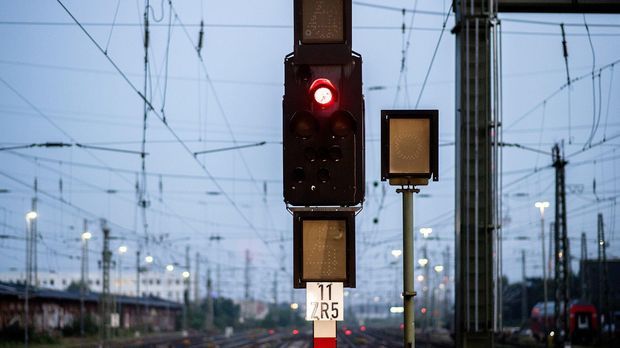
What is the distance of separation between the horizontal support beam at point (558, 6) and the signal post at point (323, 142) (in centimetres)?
947

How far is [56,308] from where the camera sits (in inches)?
3307

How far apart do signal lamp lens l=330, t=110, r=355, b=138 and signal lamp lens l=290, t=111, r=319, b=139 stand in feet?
0.45

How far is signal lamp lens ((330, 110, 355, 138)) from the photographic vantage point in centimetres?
877

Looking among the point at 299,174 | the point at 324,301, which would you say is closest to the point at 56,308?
the point at 324,301

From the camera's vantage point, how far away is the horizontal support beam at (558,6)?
1777 cm

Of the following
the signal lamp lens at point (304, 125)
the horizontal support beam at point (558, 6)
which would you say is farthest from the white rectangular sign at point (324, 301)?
the horizontal support beam at point (558, 6)

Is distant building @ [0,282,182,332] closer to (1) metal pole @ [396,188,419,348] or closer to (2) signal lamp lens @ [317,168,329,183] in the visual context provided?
(1) metal pole @ [396,188,419,348]

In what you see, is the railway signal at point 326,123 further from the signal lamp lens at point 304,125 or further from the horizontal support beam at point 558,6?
the horizontal support beam at point 558,6

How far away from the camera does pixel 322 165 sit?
8.79 m

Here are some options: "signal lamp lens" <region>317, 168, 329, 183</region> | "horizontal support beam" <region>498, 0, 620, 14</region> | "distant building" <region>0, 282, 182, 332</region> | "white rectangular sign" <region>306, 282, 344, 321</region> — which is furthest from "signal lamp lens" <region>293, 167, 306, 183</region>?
"distant building" <region>0, 282, 182, 332</region>

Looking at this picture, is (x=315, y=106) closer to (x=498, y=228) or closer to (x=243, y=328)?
(x=498, y=228)

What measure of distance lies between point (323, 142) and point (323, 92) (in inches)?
15.1

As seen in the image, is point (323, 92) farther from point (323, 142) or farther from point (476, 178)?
point (476, 178)

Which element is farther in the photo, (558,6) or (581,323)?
(581,323)
